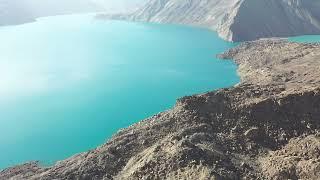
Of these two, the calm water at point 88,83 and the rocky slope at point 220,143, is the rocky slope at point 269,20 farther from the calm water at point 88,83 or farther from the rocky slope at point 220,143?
the rocky slope at point 220,143

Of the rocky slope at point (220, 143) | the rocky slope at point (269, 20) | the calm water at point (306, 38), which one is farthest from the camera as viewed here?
the rocky slope at point (269, 20)

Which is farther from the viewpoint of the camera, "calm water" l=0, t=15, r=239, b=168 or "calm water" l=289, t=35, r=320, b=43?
"calm water" l=289, t=35, r=320, b=43

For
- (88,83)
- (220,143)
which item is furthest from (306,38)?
(220,143)

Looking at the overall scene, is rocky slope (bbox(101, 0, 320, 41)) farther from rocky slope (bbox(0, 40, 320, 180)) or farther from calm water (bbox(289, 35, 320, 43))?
rocky slope (bbox(0, 40, 320, 180))

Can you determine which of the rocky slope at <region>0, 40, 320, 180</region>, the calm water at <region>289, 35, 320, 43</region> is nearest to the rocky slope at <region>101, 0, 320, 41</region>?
the calm water at <region>289, 35, 320, 43</region>

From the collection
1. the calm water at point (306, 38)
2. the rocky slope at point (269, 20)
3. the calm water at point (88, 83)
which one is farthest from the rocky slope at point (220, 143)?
the rocky slope at point (269, 20)

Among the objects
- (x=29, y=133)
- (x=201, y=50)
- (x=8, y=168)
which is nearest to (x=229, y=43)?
(x=201, y=50)
